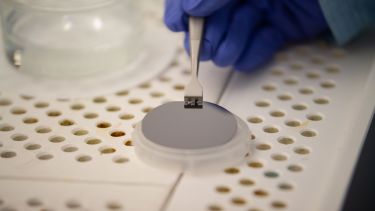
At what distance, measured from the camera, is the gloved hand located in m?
0.80

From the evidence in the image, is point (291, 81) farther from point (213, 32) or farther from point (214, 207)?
point (214, 207)

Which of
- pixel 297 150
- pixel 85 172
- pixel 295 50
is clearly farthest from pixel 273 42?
pixel 85 172

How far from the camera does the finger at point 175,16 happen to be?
789mm

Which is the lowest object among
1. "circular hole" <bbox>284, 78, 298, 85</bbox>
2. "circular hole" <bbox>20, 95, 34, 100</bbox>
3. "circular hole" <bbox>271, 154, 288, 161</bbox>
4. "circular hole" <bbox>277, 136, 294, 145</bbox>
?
"circular hole" <bbox>271, 154, 288, 161</bbox>

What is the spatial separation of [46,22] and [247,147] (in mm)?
364

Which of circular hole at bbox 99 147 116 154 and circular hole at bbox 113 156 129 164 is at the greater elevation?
circular hole at bbox 99 147 116 154

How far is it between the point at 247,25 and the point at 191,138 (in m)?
0.24

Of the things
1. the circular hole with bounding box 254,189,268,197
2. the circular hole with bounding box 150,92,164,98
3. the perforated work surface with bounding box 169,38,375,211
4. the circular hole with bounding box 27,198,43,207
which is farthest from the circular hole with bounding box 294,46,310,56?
the circular hole with bounding box 27,198,43,207

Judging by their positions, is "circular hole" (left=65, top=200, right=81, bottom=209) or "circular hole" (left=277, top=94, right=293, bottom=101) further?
"circular hole" (left=277, top=94, right=293, bottom=101)

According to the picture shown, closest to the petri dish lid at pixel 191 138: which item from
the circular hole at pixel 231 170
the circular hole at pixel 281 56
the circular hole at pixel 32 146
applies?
the circular hole at pixel 231 170

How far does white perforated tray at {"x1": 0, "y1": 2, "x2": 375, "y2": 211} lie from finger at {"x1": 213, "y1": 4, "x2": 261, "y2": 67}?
0.03 m

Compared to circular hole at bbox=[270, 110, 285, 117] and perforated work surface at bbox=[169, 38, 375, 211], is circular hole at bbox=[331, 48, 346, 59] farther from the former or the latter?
circular hole at bbox=[270, 110, 285, 117]

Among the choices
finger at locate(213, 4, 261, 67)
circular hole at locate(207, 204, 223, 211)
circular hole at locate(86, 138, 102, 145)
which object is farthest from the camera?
finger at locate(213, 4, 261, 67)

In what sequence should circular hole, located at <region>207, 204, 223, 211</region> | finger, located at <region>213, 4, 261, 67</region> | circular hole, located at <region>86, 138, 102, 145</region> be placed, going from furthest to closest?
finger, located at <region>213, 4, 261, 67</region> → circular hole, located at <region>86, 138, 102, 145</region> → circular hole, located at <region>207, 204, 223, 211</region>
